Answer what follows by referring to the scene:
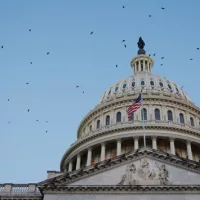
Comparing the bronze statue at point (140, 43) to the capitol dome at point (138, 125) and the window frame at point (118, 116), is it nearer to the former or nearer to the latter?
the capitol dome at point (138, 125)

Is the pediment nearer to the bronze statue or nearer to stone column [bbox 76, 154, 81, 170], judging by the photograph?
stone column [bbox 76, 154, 81, 170]

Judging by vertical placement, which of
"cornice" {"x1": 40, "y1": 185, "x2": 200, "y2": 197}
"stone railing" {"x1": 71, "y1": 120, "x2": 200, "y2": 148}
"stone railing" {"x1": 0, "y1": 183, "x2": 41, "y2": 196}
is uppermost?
"stone railing" {"x1": 71, "y1": 120, "x2": 200, "y2": 148}

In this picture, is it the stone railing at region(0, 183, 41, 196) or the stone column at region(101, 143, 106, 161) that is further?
the stone column at region(101, 143, 106, 161)

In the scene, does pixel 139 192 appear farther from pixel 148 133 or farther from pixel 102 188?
pixel 148 133

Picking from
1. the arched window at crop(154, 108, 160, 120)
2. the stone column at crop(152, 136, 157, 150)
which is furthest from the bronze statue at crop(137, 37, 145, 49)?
the stone column at crop(152, 136, 157, 150)

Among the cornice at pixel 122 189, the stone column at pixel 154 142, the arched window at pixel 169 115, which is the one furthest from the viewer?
the arched window at pixel 169 115

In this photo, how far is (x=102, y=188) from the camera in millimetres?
37906

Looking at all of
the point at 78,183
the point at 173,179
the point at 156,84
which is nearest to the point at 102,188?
the point at 78,183

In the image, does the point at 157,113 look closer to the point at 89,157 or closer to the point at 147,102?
the point at 147,102

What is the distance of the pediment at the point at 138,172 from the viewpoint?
38062 millimetres

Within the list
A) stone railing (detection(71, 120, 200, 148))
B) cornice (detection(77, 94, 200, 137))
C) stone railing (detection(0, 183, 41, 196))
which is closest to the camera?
stone railing (detection(0, 183, 41, 196))

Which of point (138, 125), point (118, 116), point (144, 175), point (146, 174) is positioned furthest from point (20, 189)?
point (118, 116)

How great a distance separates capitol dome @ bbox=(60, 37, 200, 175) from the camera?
61219 millimetres

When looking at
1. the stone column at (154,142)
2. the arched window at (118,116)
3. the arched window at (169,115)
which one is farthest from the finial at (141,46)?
the stone column at (154,142)
